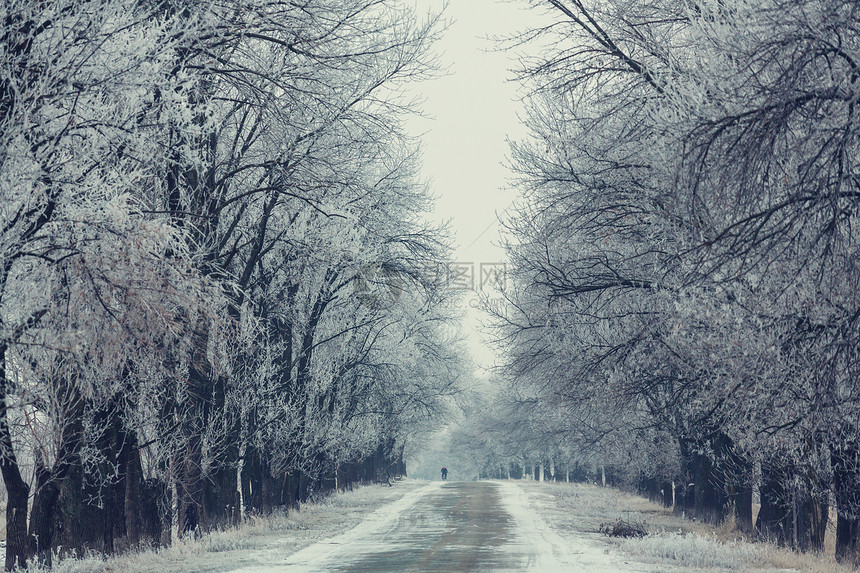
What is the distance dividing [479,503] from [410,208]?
1637cm

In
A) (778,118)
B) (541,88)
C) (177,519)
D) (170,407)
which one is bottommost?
(177,519)

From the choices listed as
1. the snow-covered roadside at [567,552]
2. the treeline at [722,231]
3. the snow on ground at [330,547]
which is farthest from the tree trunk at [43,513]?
the treeline at [722,231]

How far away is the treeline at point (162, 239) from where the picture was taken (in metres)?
9.80

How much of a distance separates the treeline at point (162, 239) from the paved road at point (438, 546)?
3.27m

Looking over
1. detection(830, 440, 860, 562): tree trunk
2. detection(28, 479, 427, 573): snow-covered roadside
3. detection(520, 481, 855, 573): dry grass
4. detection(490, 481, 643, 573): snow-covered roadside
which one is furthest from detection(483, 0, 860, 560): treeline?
detection(28, 479, 427, 573): snow-covered roadside

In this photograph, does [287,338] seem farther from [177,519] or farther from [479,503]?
[479,503]

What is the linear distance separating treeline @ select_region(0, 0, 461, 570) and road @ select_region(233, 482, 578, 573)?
317cm

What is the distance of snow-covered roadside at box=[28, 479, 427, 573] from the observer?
44.4 feet

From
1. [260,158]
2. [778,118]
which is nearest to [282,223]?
[260,158]

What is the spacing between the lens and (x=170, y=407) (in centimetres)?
1675

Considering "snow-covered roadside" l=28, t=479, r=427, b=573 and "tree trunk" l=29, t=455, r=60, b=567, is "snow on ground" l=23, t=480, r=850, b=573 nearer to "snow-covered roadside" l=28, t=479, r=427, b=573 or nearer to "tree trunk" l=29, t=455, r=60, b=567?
"snow-covered roadside" l=28, t=479, r=427, b=573

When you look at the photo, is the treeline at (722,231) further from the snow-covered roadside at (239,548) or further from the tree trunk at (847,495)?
the snow-covered roadside at (239,548)

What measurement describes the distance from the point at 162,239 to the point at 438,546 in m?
10.2

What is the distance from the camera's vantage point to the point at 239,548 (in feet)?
60.0
